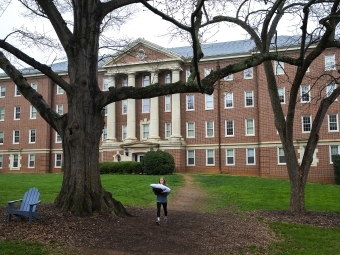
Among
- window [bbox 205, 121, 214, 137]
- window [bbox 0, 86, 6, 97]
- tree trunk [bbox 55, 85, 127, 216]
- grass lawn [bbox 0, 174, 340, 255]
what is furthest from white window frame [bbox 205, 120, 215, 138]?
tree trunk [bbox 55, 85, 127, 216]

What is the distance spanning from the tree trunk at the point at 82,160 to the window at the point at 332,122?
28.5 metres

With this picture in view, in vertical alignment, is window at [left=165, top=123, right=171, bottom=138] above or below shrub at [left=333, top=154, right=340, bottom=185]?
above

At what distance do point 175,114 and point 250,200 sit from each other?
843 inches

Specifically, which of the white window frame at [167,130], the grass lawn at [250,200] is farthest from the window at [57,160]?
the grass lawn at [250,200]

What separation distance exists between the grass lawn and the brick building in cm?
880

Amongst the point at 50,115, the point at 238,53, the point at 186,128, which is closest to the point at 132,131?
the point at 186,128

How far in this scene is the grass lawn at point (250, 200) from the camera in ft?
29.2

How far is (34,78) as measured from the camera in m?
45.4

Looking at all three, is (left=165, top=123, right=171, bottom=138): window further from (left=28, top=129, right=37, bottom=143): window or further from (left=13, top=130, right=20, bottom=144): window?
(left=13, top=130, right=20, bottom=144): window

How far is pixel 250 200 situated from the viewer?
19438 mm

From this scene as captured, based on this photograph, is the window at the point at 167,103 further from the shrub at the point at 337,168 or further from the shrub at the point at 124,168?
the shrub at the point at 337,168

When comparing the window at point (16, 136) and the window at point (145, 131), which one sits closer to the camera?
the window at point (145, 131)

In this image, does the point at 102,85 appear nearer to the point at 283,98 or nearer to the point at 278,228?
the point at 283,98

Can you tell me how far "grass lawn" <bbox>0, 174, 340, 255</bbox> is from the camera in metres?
8.90
